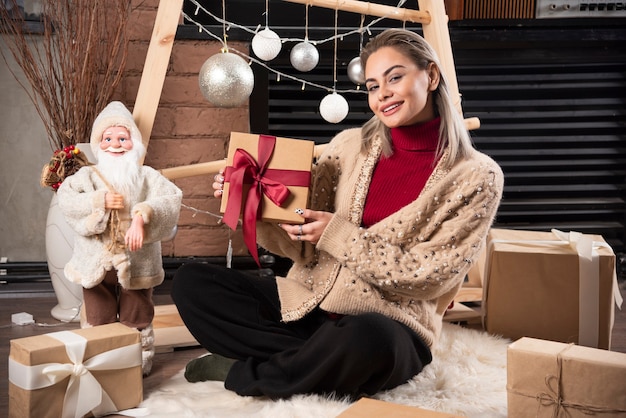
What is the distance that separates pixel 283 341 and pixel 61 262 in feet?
3.53

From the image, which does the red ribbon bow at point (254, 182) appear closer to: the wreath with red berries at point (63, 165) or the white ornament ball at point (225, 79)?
the white ornament ball at point (225, 79)

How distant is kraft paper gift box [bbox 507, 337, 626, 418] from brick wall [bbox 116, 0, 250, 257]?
1598 millimetres

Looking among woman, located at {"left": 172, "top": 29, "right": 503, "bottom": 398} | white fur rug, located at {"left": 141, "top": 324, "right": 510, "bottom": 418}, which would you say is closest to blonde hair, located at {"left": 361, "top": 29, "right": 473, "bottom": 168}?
woman, located at {"left": 172, "top": 29, "right": 503, "bottom": 398}

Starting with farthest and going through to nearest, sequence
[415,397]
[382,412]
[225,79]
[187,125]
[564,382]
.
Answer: [187,125] → [225,79] → [415,397] → [564,382] → [382,412]

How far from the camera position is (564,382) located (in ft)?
5.24

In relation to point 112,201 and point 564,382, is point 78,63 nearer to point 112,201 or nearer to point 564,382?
point 112,201

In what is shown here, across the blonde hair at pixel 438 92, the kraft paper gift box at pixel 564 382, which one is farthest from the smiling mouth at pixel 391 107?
the kraft paper gift box at pixel 564 382

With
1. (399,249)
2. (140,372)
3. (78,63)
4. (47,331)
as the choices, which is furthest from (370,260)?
(78,63)

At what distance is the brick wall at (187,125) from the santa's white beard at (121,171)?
2.77 ft

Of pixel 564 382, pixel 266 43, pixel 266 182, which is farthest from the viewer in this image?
pixel 266 43

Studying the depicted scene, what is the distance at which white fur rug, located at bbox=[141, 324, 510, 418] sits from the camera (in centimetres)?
171

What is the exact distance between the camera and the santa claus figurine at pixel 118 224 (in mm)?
1998

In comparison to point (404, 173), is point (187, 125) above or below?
above

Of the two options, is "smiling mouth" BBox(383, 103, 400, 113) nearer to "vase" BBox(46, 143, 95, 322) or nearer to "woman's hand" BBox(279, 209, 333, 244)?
"woman's hand" BBox(279, 209, 333, 244)
